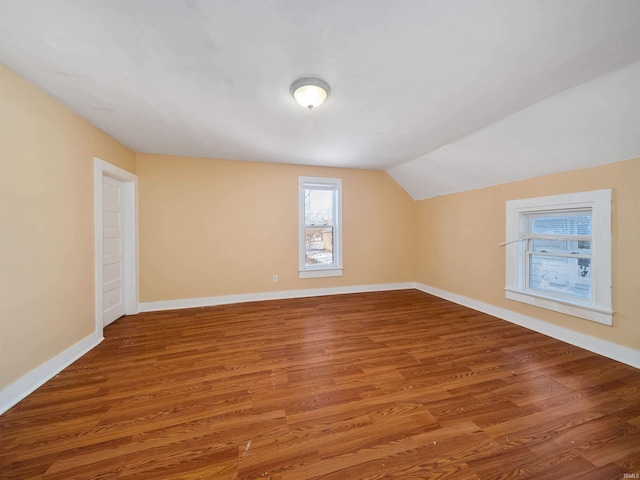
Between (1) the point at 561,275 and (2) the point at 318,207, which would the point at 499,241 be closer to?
(1) the point at 561,275

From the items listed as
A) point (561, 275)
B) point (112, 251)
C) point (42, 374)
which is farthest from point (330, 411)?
point (112, 251)

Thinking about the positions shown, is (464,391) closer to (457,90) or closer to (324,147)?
(457,90)

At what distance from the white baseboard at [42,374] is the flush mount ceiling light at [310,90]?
9.81 ft

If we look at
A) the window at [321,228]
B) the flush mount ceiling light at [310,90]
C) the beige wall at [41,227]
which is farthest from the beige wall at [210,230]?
the flush mount ceiling light at [310,90]

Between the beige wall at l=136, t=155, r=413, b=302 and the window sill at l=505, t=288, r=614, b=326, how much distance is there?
2.23m

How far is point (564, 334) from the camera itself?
2.65m

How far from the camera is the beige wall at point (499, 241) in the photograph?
2205 mm

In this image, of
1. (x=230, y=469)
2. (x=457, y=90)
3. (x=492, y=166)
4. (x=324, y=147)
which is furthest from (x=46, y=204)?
(x=492, y=166)

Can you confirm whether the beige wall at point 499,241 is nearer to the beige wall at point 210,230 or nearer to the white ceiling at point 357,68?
the beige wall at point 210,230

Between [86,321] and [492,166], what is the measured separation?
505 cm

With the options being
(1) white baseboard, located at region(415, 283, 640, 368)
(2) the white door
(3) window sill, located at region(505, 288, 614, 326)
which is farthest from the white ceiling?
(1) white baseboard, located at region(415, 283, 640, 368)

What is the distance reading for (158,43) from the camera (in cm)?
151

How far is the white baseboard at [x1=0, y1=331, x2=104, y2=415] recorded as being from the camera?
1.67m

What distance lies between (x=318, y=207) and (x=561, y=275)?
3520mm
